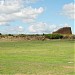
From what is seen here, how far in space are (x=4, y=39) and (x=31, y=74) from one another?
2029 inches

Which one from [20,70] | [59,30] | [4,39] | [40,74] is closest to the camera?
[40,74]

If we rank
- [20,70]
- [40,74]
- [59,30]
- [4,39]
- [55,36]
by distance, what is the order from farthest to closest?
[59,30] → [55,36] → [4,39] → [20,70] → [40,74]

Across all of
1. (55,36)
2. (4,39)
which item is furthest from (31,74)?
(55,36)

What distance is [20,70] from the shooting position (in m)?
17.7

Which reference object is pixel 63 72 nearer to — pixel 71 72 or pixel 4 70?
pixel 71 72

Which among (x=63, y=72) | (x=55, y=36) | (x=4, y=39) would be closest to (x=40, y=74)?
(x=63, y=72)

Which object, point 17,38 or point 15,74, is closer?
point 15,74

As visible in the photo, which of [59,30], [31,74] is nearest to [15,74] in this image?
[31,74]

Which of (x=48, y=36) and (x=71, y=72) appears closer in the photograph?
Result: (x=71, y=72)

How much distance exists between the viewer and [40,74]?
16.1 metres

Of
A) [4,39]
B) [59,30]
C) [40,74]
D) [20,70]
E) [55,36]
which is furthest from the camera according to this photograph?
[59,30]

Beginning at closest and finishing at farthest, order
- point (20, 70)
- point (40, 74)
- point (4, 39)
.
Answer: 1. point (40, 74)
2. point (20, 70)
3. point (4, 39)

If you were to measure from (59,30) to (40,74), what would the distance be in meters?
74.3

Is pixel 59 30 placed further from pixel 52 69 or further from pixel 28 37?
pixel 52 69
